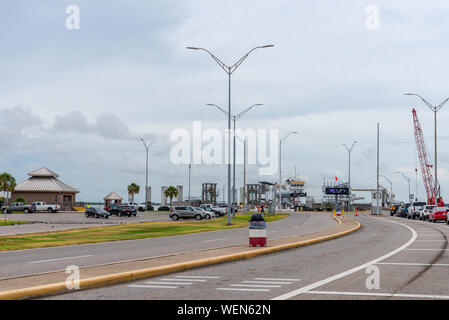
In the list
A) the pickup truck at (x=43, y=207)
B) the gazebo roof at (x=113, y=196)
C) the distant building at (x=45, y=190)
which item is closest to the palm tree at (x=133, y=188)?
the gazebo roof at (x=113, y=196)

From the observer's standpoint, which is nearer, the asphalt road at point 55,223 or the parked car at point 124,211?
the asphalt road at point 55,223

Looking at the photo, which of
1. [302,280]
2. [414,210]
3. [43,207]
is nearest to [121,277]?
[302,280]

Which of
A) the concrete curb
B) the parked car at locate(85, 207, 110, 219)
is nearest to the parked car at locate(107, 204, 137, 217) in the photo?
the parked car at locate(85, 207, 110, 219)

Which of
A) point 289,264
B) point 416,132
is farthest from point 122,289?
point 416,132

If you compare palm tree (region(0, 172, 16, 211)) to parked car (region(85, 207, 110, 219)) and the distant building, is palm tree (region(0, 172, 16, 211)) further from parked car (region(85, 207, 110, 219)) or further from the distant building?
parked car (region(85, 207, 110, 219))

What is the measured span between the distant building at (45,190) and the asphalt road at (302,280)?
88821 mm

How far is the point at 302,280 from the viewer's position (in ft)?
40.7

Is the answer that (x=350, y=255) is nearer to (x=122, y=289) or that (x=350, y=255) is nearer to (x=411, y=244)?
(x=411, y=244)

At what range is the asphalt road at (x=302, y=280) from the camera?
1041cm

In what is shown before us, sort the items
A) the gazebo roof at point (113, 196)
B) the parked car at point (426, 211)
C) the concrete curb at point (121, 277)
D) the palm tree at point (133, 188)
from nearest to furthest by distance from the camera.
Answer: the concrete curb at point (121, 277), the parked car at point (426, 211), the gazebo roof at point (113, 196), the palm tree at point (133, 188)

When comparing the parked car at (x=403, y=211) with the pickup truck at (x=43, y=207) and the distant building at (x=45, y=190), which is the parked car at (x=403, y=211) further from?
the distant building at (x=45, y=190)

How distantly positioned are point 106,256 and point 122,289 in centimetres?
796

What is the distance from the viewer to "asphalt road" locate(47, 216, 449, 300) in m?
10.4
